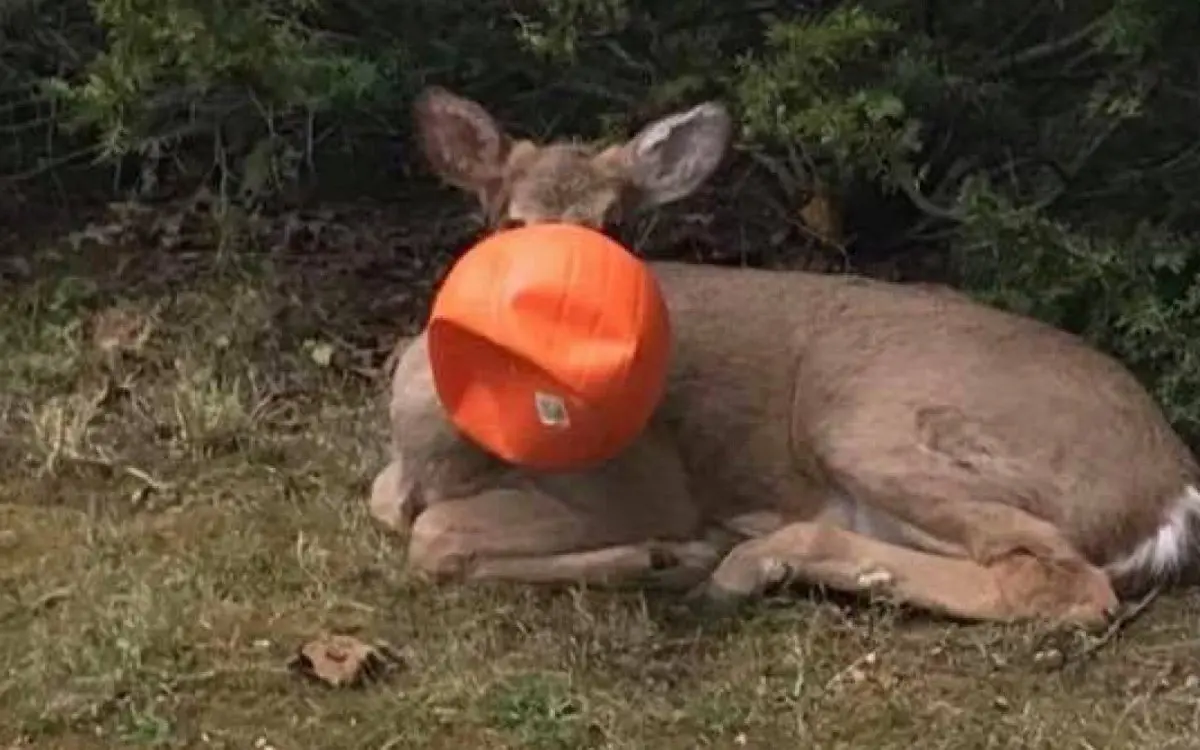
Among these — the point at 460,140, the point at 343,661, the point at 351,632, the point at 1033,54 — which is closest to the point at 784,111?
the point at 460,140

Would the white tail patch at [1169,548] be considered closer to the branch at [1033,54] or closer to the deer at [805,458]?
the deer at [805,458]

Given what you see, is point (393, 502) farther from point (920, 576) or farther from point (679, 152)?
point (920, 576)

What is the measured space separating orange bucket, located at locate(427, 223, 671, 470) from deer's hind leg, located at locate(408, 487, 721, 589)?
0.91 ft

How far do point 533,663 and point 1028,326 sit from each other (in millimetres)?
1727

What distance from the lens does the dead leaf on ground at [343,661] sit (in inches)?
226

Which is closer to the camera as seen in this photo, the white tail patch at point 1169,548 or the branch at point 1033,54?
the white tail patch at point 1169,548

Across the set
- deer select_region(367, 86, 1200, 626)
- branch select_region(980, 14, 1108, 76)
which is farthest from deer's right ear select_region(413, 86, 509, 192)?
branch select_region(980, 14, 1108, 76)

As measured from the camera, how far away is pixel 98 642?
231 inches

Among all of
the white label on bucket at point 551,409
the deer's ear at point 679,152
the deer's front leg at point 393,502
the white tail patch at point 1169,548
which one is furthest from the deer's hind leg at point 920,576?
the deer's ear at point 679,152

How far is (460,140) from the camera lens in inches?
274

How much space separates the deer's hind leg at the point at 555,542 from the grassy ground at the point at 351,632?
87mm

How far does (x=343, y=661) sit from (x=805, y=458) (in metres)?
1.38

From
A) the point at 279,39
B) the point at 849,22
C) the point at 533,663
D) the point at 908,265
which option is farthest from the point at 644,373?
the point at 908,265

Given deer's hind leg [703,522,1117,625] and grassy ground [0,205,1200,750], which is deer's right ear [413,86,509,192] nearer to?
grassy ground [0,205,1200,750]
